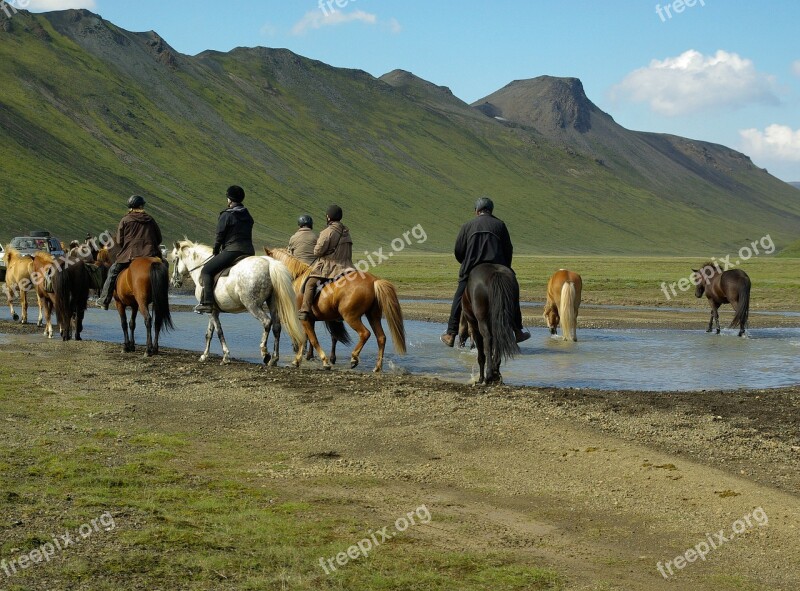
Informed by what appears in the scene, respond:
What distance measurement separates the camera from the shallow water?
16.5 meters

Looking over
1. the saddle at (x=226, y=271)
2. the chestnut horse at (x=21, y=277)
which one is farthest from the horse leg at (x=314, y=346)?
the chestnut horse at (x=21, y=277)

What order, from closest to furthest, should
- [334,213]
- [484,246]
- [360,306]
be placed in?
[484,246]
[360,306]
[334,213]

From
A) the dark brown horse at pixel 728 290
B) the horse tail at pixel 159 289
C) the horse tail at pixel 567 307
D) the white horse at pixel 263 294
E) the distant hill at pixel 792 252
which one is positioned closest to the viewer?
the white horse at pixel 263 294

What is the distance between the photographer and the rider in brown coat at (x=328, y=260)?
16.6 metres

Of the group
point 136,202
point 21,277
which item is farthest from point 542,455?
point 21,277

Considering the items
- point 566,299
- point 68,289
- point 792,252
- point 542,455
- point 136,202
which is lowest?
point 542,455

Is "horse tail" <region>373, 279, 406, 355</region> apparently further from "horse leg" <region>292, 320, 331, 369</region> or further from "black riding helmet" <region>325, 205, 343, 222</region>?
"black riding helmet" <region>325, 205, 343, 222</region>

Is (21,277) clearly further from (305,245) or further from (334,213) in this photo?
(334,213)

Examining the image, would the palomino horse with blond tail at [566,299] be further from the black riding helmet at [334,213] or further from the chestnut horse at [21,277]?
the chestnut horse at [21,277]

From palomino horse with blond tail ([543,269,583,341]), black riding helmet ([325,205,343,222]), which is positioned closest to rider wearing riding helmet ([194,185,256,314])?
black riding helmet ([325,205,343,222])

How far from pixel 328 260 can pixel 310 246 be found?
1.16 m

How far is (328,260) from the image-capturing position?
16.8 m

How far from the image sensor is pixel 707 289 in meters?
27.7

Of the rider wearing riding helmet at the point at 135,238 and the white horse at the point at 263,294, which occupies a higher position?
the rider wearing riding helmet at the point at 135,238
